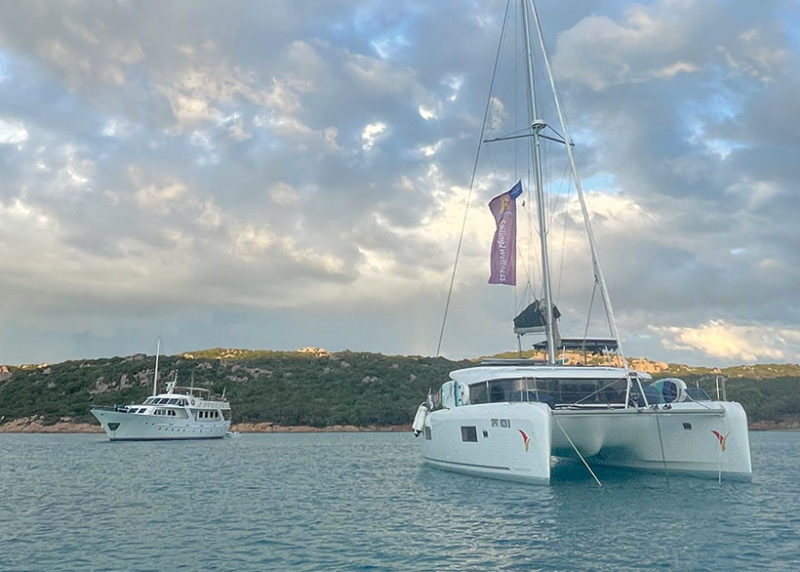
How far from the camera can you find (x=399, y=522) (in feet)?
56.0

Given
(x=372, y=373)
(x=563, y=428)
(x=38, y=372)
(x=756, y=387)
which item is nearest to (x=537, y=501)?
(x=563, y=428)

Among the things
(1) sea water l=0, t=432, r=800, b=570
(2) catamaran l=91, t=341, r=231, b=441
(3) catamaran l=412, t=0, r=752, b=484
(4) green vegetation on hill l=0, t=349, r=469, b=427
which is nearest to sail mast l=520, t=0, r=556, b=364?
(3) catamaran l=412, t=0, r=752, b=484

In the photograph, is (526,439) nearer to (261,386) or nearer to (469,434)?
(469,434)

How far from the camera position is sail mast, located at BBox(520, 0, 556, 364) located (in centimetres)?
2622

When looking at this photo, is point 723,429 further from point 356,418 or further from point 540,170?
point 356,418

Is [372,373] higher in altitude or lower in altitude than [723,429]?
higher

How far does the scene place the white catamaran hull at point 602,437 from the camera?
20188 millimetres

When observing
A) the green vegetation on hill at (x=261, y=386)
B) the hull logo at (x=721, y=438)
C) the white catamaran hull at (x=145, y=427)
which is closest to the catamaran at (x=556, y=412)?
the hull logo at (x=721, y=438)

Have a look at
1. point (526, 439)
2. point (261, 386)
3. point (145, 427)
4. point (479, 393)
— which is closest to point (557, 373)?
point (479, 393)

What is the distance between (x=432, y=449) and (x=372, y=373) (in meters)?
70.4

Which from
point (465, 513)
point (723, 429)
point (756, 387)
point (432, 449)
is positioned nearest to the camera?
point (465, 513)

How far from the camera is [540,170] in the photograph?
1089 inches

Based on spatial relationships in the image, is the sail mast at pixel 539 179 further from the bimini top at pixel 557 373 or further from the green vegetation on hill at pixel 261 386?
the green vegetation on hill at pixel 261 386

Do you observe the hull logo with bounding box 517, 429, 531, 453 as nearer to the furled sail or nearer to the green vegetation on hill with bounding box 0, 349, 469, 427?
the furled sail
